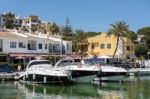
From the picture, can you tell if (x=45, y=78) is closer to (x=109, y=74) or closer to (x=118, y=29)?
(x=109, y=74)

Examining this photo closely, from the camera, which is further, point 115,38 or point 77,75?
point 115,38

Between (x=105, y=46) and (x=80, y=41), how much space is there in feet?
20.9

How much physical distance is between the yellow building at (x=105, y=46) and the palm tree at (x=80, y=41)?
1.38 metres

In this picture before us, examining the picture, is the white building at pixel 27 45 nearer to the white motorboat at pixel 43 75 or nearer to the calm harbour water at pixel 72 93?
the white motorboat at pixel 43 75

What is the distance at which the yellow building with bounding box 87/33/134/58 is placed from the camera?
10481cm

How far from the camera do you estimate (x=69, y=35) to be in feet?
413

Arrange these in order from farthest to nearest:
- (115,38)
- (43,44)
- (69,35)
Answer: (69,35) → (115,38) → (43,44)

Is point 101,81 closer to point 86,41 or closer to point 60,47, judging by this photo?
point 60,47

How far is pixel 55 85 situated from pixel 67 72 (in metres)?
2.14

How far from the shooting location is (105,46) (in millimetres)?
105812

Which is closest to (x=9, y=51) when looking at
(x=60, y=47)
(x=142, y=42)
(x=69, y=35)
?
(x=60, y=47)

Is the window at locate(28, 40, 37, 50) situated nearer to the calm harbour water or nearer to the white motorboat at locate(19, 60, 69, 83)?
the white motorboat at locate(19, 60, 69, 83)

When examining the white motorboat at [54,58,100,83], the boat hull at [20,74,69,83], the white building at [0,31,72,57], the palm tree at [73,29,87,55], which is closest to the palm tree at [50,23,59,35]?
the palm tree at [73,29,87,55]

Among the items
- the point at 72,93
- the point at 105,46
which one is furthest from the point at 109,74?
the point at 105,46
